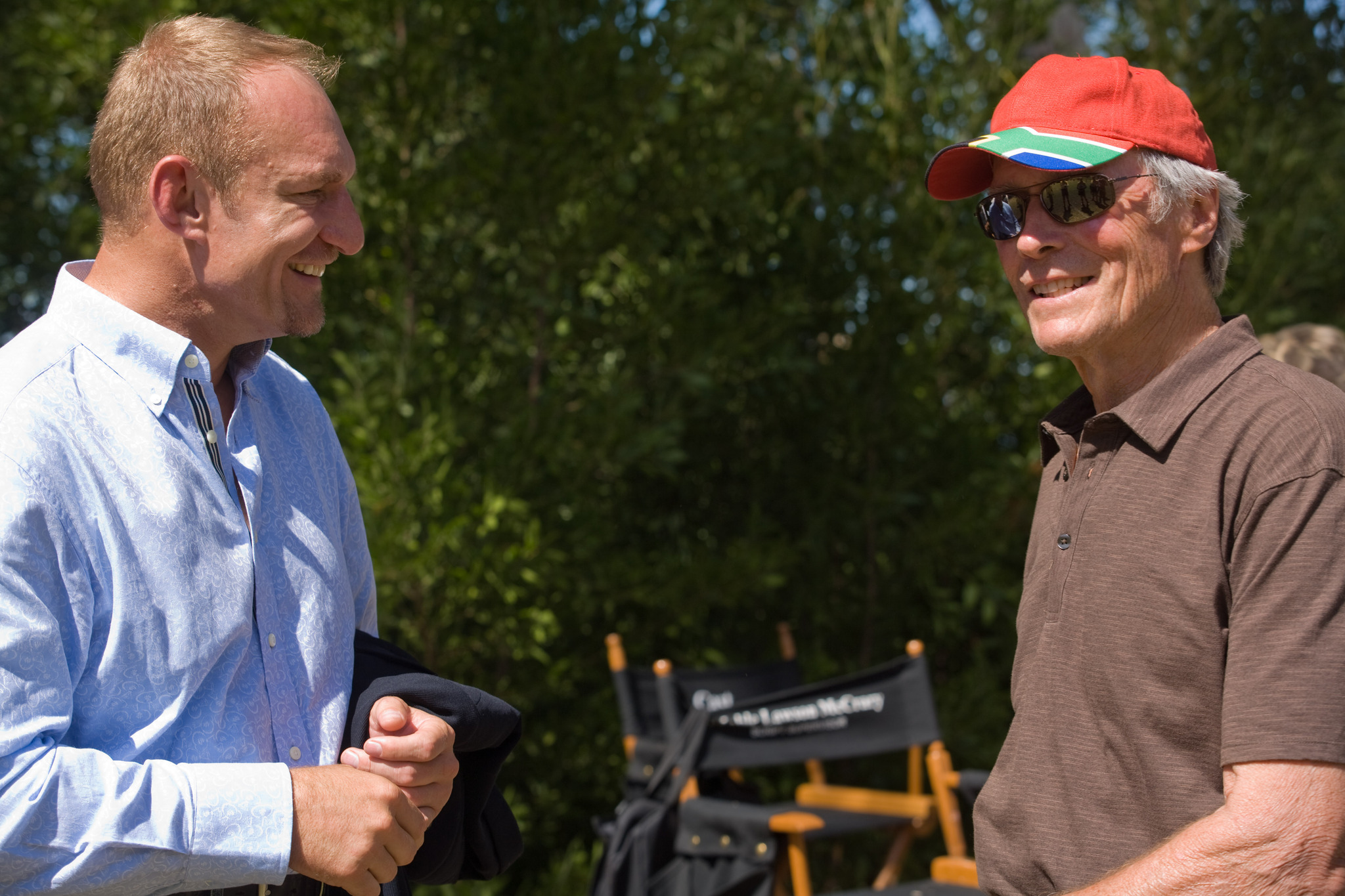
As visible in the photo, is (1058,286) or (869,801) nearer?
(1058,286)

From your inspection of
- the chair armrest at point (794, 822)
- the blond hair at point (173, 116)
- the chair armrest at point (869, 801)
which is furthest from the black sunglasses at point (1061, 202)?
the chair armrest at point (869, 801)

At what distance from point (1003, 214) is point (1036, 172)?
0.08 m

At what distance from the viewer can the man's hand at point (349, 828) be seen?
3.99ft

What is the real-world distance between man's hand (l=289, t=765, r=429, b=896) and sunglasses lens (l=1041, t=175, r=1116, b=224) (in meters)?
1.09

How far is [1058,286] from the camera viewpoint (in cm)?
148

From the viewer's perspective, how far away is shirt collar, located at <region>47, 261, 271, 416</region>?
1.30 metres

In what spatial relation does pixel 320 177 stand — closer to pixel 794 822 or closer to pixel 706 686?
pixel 794 822

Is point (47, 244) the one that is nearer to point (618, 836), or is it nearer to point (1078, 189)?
point (618, 836)

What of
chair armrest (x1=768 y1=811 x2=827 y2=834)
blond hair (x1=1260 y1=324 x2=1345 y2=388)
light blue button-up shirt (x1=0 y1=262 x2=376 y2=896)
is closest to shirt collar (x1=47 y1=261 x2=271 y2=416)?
light blue button-up shirt (x1=0 y1=262 x2=376 y2=896)

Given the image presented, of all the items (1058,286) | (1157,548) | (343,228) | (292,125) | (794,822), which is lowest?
(794,822)

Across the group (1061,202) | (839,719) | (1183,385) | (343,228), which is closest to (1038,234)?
(1061,202)

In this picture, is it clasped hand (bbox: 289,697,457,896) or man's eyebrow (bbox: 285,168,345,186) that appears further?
man's eyebrow (bbox: 285,168,345,186)

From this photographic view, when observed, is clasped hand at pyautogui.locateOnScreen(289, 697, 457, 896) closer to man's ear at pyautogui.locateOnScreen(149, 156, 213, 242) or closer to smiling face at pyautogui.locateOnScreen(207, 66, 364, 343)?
→ smiling face at pyautogui.locateOnScreen(207, 66, 364, 343)

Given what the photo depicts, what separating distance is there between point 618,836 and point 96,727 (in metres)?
2.41
